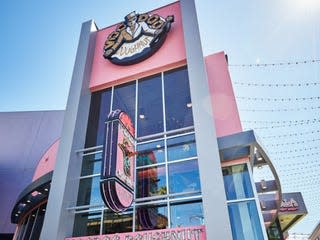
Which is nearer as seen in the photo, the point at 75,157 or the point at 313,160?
the point at 75,157

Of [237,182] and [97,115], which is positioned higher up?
[97,115]

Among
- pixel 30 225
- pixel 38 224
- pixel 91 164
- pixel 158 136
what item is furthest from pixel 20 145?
pixel 158 136

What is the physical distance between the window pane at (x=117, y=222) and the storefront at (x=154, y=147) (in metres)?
0.03

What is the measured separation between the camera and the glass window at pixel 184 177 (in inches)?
255

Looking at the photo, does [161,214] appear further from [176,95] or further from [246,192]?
[176,95]

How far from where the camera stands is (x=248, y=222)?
5.64m

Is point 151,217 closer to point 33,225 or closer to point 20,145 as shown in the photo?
point 33,225

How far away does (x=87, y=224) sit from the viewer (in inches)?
280

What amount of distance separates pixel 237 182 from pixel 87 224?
4.75 meters

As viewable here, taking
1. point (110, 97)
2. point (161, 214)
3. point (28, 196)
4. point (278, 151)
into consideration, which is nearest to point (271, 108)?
point (278, 151)

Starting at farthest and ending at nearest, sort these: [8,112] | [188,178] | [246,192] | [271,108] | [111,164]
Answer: [8,112], [271,108], [188,178], [246,192], [111,164]

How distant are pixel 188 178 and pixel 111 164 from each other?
8.27 ft

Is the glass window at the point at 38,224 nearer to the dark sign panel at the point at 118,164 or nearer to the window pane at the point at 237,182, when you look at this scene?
the dark sign panel at the point at 118,164

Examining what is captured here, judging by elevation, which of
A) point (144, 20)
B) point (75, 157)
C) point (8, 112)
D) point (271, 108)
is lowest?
point (75, 157)
